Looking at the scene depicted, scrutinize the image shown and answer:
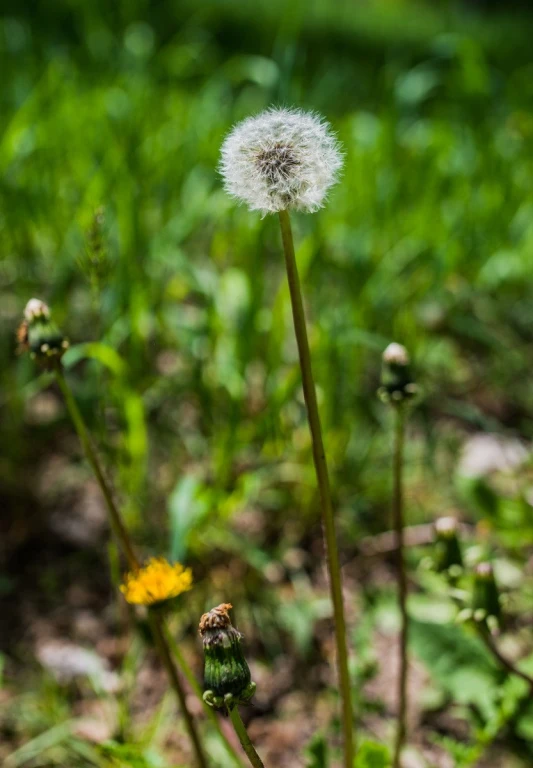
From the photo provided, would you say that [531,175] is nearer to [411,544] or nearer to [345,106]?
[345,106]

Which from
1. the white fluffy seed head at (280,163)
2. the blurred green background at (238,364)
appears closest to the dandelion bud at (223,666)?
the white fluffy seed head at (280,163)

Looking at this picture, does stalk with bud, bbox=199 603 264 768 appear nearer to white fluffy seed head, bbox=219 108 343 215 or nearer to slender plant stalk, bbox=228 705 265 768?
slender plant stalk, bbox=228 705 265 768

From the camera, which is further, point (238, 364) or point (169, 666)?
point (238, 364)

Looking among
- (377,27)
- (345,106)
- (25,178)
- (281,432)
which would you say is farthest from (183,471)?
(377,27)

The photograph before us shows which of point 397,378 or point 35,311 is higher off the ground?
point 35,311

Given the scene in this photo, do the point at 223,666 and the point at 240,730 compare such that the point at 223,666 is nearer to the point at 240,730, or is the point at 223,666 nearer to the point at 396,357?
the point at 240,730

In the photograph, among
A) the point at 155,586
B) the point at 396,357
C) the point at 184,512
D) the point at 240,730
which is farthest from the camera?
the point at 184,512

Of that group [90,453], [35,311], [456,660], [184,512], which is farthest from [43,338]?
[456,660]
